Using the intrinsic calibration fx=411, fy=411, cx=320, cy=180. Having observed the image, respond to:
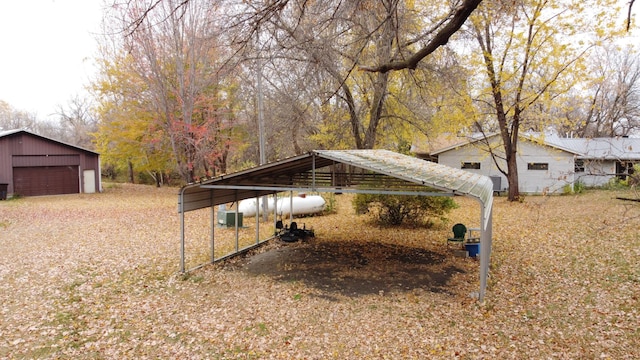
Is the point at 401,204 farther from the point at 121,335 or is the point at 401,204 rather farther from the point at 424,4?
the point at 121,335

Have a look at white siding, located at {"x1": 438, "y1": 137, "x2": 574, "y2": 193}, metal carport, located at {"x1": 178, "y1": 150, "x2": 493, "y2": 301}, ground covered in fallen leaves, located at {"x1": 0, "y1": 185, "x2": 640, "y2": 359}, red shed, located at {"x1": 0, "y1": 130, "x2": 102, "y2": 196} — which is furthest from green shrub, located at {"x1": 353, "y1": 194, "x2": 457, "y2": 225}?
red shed, located at {"x1": 0, "y1": 130, "x2": 102, "y2": 196}

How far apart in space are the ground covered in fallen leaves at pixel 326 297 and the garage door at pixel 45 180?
1285cm

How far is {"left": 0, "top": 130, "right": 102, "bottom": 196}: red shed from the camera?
23.4 m

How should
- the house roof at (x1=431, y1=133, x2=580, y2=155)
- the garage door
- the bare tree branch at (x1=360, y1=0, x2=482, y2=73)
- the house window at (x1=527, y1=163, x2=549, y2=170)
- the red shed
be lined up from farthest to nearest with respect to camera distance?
1. the house window at (x1=527, y1=163, x2=549, y2=170)
2. the garage door
3. the red shed
4. the house roof at (x1=431, y1=133, x2=580, y2=155)
5. the bare tree branch at (x1=360, y1=0, x2=482, y2=73)

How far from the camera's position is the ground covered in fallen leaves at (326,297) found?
18.6 ft

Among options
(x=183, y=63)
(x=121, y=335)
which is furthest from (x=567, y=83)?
(x=121, y=335)

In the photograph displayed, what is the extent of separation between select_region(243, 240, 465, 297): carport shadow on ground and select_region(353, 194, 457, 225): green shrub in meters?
3.31

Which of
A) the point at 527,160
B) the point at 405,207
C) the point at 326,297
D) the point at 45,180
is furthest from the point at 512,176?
the point at 45,180

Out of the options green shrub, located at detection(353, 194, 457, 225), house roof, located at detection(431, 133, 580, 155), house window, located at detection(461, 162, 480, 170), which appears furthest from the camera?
house window, located at detection(461, 162, 480, 170)

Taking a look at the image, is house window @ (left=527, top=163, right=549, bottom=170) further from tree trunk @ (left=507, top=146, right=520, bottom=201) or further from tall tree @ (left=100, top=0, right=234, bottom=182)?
tall tree @ (left=100, top=0, right=234, bottom=182)

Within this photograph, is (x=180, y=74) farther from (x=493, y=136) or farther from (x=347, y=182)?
(x=493, y=136)

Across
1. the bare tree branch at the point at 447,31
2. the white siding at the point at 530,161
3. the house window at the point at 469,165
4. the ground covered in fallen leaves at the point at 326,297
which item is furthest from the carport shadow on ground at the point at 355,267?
the house window at the point at 469,165

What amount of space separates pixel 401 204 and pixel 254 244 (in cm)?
574

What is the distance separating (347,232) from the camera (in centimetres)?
1381
